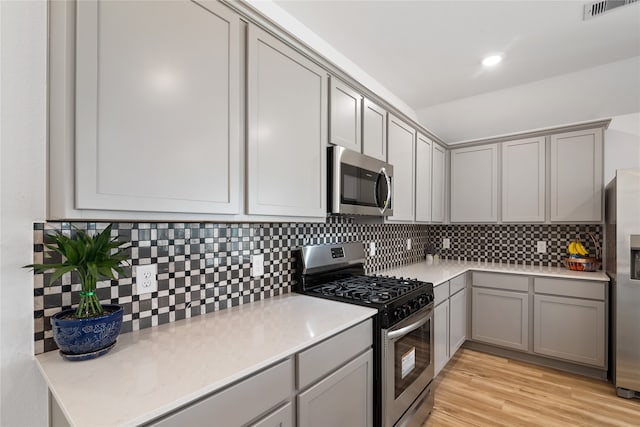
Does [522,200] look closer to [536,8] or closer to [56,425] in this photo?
[536,8]

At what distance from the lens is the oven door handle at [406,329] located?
164 cm

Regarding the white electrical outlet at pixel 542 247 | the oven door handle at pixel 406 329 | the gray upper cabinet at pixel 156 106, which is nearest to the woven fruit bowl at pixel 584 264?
the white electrical outlet at pixel 542 247

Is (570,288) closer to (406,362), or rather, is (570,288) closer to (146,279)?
(406,362)

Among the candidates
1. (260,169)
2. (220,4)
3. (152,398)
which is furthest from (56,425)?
(220,4)

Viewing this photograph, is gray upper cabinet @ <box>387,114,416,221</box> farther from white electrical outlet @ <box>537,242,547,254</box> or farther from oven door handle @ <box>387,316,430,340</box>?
white electrical outlet @ <box>537,242,547,254</box>

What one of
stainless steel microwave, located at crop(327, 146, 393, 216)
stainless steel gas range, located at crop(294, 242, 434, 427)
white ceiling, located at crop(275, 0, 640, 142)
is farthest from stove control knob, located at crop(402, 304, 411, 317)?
white ceiling, located at crop(275, 0, 640, 142)

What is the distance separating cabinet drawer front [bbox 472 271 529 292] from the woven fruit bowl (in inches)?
20.6

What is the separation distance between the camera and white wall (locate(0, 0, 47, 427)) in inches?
39.2

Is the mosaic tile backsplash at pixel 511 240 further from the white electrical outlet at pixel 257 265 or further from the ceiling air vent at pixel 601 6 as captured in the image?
the white electrical outlet at pixel 257 265

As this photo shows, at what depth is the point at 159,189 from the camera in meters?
1.07

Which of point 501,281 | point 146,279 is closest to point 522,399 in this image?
point 501,281

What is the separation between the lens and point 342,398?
4.56 feet

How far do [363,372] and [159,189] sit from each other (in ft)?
4.14

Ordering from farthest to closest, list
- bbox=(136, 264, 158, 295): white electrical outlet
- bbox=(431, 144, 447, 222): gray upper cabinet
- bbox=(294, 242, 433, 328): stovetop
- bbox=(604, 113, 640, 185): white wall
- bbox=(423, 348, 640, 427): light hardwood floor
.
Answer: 1. bbox=(431, 144, 447, 222): gray upper cabinet
2. bbox=(604, 113, 640, 185): white wall
3. bbox=(423, 348, 640, 427): light hardwood floor
4. bbox=(294, 242, 433, 328): stovetop
5. bbox=(136, 264, 158, 295): white electrical outlet
